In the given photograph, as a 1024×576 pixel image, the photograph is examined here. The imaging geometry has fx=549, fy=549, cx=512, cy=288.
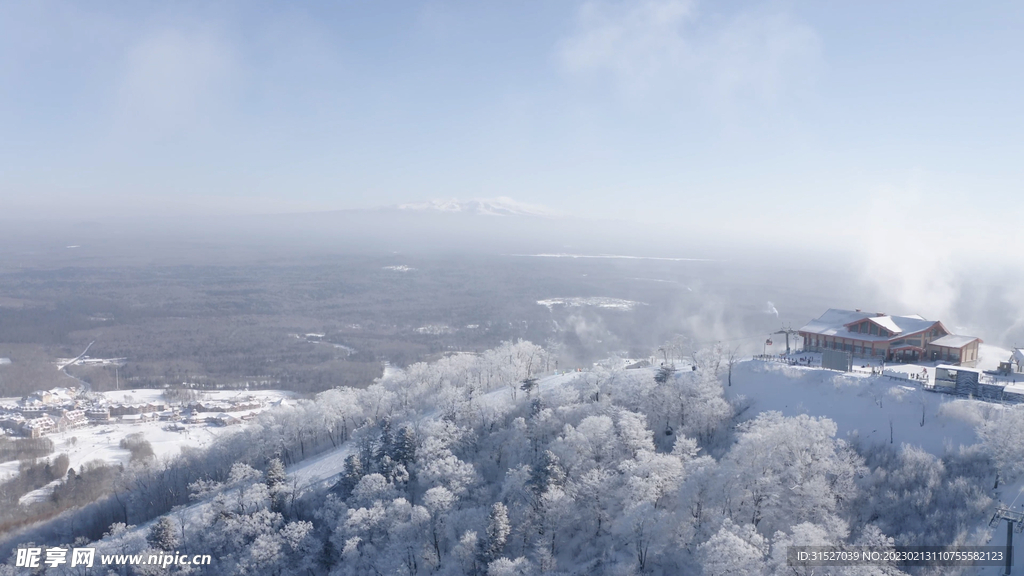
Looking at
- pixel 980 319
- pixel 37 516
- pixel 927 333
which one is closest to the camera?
pixel 927 333

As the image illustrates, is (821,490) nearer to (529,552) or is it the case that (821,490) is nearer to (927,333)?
(529,552)

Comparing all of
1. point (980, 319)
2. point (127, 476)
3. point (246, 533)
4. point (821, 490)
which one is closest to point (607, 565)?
point (821, 490)

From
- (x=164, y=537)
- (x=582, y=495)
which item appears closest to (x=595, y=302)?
(x=582, y=495)

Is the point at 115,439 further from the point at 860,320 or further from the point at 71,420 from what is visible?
the point at 860,320

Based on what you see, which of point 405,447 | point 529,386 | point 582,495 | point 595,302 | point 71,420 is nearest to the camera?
point 582,495

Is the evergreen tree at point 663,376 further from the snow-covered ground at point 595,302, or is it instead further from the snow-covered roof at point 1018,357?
the snow-covered ground at point 595,302

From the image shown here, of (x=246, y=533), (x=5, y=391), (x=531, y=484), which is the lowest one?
(x=5, y=391)
